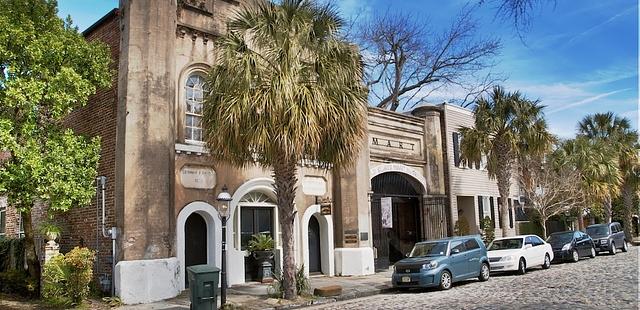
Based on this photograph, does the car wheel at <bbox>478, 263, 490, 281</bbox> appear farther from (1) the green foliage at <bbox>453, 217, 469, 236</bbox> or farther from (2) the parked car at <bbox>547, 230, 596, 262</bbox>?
(2) the parked car at <bbox>547, 230, 596, 262</bbox>

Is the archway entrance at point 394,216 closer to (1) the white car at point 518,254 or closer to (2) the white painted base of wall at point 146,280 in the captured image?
(1) the white car at point 518,254

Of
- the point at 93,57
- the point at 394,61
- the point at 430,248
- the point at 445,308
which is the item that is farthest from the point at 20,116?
the point at 394,61

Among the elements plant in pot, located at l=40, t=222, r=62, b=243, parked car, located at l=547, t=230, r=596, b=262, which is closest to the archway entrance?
parked car, located at l=547, t=230, r=596, b=262

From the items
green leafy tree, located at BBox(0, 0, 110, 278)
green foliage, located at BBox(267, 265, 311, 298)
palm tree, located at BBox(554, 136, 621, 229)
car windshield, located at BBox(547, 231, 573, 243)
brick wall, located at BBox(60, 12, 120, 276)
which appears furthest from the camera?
palm tree, located at BBox(554, 136, 621, 229)

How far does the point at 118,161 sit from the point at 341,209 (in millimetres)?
8183

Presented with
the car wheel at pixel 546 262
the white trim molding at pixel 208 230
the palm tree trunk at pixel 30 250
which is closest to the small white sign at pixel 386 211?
the car wheel at pixel 546 262

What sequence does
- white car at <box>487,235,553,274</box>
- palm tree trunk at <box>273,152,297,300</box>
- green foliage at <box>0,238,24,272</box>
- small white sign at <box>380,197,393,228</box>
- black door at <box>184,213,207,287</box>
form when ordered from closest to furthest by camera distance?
palm tree trunk at <box>273,152,297,300</box> → black door at <box>184,213,207,287</box> → green foliage at <box>0,238,24,272</box> → white car at <box>487,235,553,274</box> → small white sign at <box>380,197,393,228</box>

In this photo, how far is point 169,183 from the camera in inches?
597

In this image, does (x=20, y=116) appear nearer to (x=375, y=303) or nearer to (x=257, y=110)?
(x=257, y=110)

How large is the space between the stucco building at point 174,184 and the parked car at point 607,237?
508 inches

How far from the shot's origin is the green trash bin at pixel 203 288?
11.9 m

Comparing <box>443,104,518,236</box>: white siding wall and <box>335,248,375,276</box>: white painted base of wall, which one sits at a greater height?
<box>443,104,518,236</box>: white siding wall

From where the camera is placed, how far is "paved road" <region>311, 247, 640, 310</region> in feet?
38.3

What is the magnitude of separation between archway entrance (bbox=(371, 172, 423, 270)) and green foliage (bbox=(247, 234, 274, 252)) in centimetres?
596
